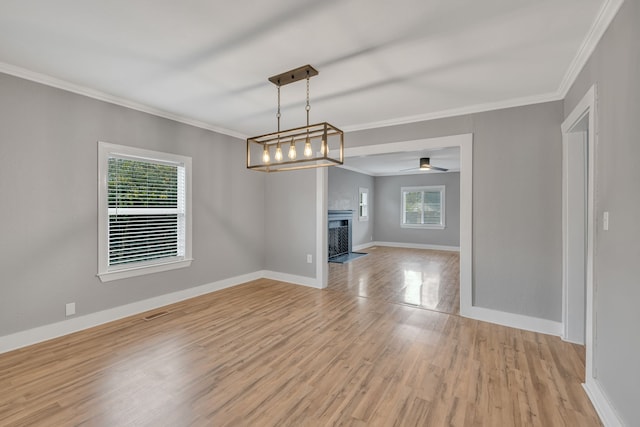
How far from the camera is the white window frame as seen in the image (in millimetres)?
9312

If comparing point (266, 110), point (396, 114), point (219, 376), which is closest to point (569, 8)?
point (396, 114)

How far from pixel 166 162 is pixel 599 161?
4.49 metres

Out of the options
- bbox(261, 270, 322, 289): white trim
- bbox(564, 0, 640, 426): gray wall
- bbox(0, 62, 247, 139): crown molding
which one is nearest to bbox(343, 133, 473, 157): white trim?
bbox(564, 0, 640, 426): gray wall

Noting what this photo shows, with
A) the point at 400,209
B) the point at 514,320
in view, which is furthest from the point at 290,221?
the point at 400,209

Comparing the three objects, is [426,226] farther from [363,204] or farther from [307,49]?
[307,49]

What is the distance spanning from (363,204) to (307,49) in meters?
7.49

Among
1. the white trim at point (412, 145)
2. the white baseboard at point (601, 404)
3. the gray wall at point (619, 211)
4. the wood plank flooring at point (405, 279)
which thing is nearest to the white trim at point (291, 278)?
the wood plank flooring at point (405, 279)

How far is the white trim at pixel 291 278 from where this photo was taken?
16.1 feet

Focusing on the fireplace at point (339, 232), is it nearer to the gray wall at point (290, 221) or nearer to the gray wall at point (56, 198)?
the gray wall at point (290, 221)

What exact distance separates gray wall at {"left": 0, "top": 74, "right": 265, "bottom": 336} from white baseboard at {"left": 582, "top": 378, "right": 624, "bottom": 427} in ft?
14.5

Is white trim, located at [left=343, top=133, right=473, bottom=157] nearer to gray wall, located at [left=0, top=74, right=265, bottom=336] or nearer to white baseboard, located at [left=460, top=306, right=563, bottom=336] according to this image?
white baseboard, located at [left=460, top=306, right=563, bottom=336]

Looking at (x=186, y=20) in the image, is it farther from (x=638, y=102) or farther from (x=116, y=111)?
(x=638, y=102)

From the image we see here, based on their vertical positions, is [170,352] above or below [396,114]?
below

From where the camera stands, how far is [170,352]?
2652 millimetres
